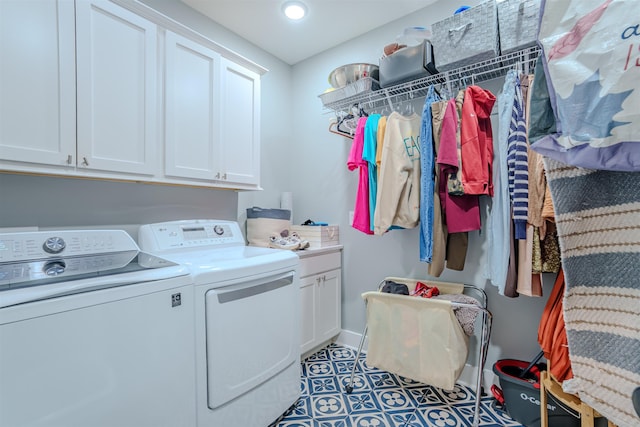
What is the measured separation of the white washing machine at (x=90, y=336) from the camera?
2.72ft

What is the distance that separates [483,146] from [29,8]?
2.21 meters

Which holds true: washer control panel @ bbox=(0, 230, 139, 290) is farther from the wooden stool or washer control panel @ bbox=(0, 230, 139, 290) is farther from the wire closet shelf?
the wooden stool

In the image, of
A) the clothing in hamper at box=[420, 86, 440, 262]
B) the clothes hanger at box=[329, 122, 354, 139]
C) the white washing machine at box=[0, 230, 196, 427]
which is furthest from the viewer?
the clothes hanger at box=[329, 122, 354, 139]

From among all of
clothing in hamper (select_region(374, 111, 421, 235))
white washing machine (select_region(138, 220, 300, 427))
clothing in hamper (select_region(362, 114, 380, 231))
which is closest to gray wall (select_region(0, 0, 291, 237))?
white washing machine (select_region(138, 220, 300, 427))

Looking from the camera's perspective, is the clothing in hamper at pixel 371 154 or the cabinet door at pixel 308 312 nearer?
the clothing in hamper at pixel 371 154

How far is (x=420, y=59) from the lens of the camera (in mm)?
1791

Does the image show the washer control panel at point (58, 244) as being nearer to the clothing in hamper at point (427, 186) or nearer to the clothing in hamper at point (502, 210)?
the clothing in hamper at point (427, 186)

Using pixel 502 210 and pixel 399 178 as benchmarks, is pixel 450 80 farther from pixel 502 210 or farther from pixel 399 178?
pixel 502 210

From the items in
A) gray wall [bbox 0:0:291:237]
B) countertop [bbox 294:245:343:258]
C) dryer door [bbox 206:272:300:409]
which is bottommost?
dryer door [bbox 206:272:300:409]

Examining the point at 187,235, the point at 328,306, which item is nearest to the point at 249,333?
the point at 187,235

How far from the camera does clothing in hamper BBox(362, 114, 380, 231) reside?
6.59ft

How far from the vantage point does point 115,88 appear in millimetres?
1462

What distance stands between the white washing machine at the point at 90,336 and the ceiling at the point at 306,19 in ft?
6.10

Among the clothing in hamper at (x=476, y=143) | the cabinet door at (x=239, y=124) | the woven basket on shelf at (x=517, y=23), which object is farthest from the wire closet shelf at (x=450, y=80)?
the cabinet door at (x=239, y=124)
